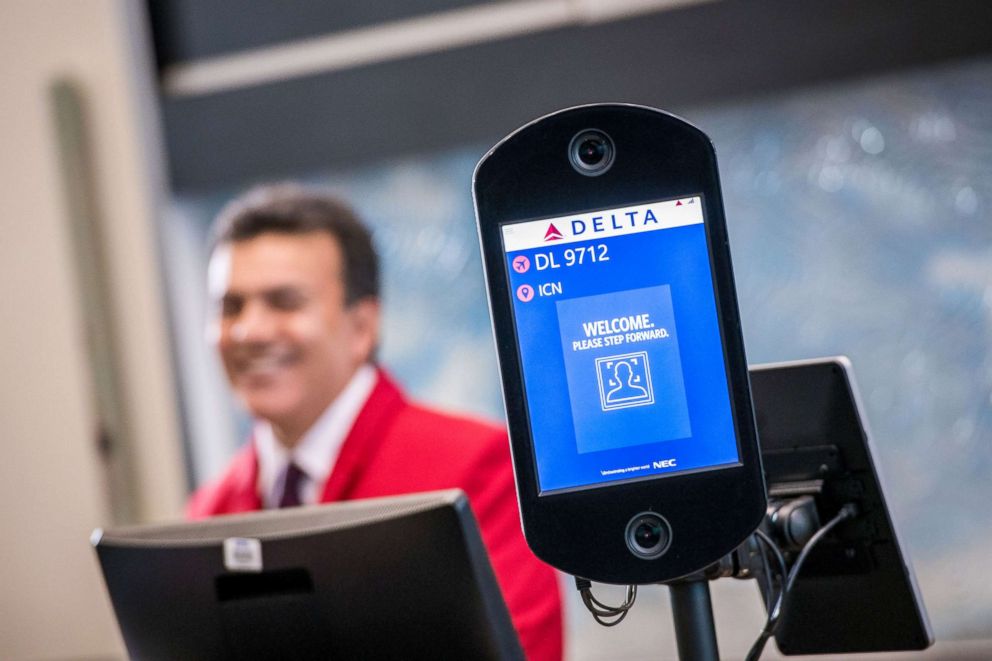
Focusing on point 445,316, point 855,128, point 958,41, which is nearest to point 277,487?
point 445,316

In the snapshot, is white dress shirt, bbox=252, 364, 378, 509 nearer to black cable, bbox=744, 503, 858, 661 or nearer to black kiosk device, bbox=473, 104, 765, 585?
black cable, bbox=744, 503, 858, 661

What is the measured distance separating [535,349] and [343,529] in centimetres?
33

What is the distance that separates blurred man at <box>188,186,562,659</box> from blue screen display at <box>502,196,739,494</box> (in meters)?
1.14

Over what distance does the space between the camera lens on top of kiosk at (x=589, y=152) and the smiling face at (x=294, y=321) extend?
1.49 metres

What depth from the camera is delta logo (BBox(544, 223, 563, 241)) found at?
0.75 metres

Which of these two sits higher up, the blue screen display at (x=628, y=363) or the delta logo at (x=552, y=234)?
the delta logo at (x=552, y=234)

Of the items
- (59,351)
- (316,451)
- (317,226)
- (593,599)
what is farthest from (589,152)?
(59,351)

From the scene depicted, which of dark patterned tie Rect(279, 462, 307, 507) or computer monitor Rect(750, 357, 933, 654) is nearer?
computer monitor Rect(750, 357, 933, 654)

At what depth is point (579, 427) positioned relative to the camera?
2.41 ft

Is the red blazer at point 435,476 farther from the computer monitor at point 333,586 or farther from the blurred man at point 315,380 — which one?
the computer monitor at point 333,586

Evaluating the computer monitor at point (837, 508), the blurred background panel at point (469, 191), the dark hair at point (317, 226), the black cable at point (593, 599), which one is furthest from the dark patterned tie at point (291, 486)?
the black cable at point (593, 599)

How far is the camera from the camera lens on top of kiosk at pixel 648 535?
721 millimetres

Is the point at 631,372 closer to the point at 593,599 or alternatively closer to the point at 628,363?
the point at 628,363

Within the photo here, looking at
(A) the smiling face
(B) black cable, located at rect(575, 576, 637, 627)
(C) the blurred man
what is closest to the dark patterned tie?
(C) the blurred man
